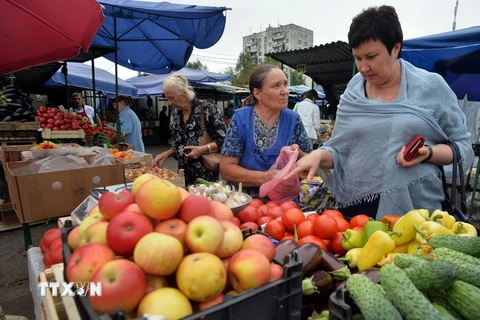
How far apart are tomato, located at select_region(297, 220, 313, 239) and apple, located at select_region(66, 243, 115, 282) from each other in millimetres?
988

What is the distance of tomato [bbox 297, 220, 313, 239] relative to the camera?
1617mm

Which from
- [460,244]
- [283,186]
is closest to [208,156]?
[283,186]

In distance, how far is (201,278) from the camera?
86 centimetres

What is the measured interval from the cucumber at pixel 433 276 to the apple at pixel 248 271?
47 cm

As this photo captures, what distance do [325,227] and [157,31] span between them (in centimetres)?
649

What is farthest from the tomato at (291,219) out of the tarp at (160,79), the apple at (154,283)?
the tarp at (160,79)

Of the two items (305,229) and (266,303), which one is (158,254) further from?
(305,229)

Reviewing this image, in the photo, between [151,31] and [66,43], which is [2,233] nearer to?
[66,43]

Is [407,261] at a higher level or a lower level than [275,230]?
higher

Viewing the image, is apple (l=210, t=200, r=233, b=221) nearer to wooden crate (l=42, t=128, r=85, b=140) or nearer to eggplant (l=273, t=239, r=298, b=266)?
eggplant (l=273, t=239, r=298, b=266)

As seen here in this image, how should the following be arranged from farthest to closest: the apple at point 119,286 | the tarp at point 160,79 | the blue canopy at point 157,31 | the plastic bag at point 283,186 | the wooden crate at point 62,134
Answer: the tarp at point 160,79 → the wooden crate at point 62,134 → the blue canopy at point 157,31 → the plastic bag at point 283,186 → the apple at point 119,286

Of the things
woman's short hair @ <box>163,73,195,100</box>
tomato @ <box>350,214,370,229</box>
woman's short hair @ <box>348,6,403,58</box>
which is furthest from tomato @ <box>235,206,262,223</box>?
woman's short hair @ <box>163,73,195,100</box>

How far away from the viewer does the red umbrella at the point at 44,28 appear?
3.60 meters

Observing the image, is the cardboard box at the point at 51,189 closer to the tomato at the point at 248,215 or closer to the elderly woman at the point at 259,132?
the elderly woman at the point at 259,132
